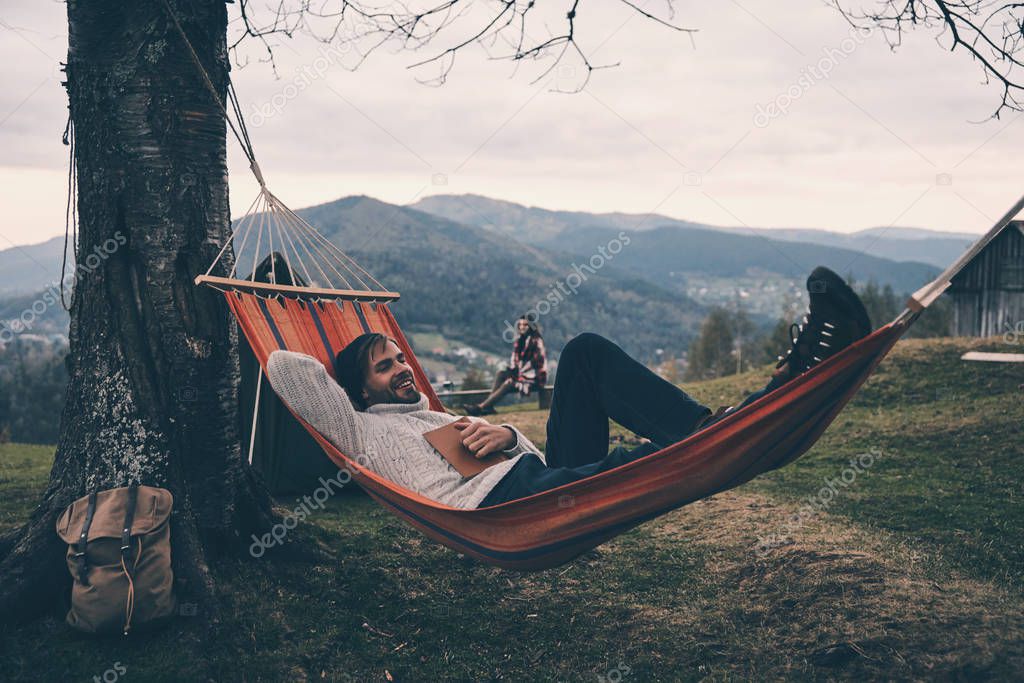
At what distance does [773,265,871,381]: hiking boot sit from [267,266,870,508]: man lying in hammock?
0.37 m

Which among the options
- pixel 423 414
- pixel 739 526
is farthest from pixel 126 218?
pixel 739 526

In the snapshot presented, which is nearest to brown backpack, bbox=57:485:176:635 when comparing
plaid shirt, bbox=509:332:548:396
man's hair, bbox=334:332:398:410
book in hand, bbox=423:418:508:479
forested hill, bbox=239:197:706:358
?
man's hair, bbox=334:332:398:410

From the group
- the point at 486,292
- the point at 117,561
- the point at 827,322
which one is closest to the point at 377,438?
the point at 117,561

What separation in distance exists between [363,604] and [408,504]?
63 cm

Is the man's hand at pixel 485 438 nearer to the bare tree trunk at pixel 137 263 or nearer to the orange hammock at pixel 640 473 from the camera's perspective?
the orange hammock at pixel 640 473

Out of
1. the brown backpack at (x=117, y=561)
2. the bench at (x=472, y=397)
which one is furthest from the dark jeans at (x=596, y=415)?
the bench at (x=472, y=397)

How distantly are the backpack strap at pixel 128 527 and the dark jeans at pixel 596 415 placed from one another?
103 cm

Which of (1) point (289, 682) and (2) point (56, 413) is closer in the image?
(1) point (289, 682)

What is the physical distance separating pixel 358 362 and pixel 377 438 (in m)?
0.33

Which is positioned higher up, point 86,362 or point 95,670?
point 86,362

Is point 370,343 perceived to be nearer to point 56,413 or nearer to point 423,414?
point 423,414

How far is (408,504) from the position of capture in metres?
2.16

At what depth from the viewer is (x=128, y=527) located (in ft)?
7.34

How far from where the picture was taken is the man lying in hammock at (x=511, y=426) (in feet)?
6.98
